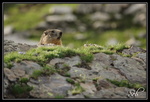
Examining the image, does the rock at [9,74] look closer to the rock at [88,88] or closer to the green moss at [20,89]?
the green moss at [20,89]

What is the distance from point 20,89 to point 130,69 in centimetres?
556

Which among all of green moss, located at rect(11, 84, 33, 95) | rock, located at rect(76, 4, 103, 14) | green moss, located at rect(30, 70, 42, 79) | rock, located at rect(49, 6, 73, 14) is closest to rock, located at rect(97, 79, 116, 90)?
green moss, located at rect(30, 70, 42, 79)

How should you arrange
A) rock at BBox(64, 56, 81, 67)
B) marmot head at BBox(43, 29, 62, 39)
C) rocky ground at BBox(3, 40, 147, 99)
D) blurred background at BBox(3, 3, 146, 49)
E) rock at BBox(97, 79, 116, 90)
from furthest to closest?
blurred background at BBox(3, 3, 146, 49) → marmot head at BBox(43, 29, 62, 39) → rock at BBox(64, 56, 81, 67) → rock at BBox(97, 79, 116, 90) → rocky ground at BBox(3, 40, 147, 99)

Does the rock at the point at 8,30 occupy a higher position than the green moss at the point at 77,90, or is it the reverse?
the rock at the point at 8,30

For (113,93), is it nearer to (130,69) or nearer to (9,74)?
(130,69)

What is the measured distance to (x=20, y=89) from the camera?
66.7ft

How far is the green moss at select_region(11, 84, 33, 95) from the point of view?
20.3 meters

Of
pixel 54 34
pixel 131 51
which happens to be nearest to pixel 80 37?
pixel 54 34

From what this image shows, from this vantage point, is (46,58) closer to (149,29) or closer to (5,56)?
(5,56)

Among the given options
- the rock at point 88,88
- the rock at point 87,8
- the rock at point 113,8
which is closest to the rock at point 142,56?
the rock at point 88,88

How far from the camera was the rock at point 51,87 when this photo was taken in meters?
20.3

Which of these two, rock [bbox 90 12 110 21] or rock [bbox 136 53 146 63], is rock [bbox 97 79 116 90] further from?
rock [bbox 90 12 110 21]

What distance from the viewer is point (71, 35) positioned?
61938 mm

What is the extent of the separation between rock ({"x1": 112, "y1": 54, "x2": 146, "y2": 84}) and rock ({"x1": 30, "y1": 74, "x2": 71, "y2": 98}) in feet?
10.1
